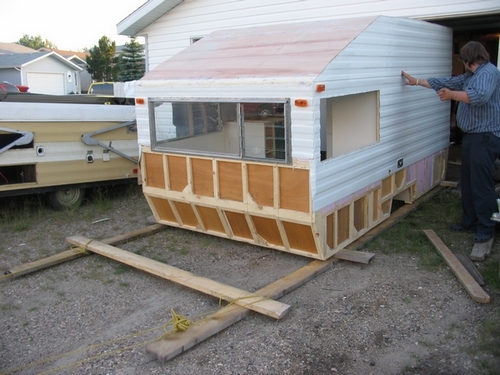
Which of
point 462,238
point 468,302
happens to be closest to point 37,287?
point 468,302

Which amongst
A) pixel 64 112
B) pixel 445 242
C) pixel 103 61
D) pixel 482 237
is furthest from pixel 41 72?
pixel 482 237

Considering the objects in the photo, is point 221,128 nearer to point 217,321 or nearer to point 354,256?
point 354,256

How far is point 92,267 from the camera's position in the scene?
5.92m

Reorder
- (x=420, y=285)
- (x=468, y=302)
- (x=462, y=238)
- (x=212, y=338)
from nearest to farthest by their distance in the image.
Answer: (x=212, y=338) < (x=468, y=302) < (x=420, y=285) < (x=462, y=238)

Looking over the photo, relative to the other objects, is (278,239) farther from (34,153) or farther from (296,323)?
(34,153)

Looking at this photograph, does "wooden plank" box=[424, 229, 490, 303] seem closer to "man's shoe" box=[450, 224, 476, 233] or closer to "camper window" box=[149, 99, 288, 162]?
"man's shoe" box=[450, 224, 476, 233]

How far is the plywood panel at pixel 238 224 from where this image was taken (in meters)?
5.88

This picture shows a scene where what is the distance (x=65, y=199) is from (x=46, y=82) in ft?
105

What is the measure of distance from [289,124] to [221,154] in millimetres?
999

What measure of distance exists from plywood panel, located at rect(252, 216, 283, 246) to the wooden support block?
200 cm

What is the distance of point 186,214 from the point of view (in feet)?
21.3

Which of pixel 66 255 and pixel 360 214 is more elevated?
pixel 360 214

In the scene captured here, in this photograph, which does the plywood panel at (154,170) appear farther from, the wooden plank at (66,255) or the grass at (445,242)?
the grass at (445,242)

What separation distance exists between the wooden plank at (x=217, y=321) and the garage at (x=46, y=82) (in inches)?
1349
